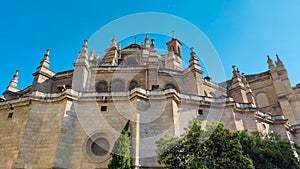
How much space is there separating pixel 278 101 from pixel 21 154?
2342cm

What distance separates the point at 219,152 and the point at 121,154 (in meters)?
5.11

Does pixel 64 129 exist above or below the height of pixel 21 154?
above

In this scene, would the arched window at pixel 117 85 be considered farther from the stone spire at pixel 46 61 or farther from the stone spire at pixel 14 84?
the stone spire at pixel 14 84

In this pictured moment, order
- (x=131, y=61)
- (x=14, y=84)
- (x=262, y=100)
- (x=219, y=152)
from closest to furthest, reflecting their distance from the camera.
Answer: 1. (x=219, y=152)
2. (x=14, y=84)
3. (x=262, y=100)
4. (x=131, y=61)

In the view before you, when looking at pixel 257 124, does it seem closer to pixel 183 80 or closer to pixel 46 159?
pixel 183 80

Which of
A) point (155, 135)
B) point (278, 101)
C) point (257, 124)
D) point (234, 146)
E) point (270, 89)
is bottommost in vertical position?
point (234, 146)

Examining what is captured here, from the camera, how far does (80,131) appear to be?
1616 centimetres

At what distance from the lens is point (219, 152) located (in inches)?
479

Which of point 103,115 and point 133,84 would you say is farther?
point 133,84

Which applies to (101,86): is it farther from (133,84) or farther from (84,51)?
(84,51)

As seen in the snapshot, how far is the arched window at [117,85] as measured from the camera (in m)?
21.6

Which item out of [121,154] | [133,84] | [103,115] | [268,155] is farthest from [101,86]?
[268,155]

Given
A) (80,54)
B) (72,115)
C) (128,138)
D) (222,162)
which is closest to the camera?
(222,162)

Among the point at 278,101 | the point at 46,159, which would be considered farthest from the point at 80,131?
the point at 278,101
